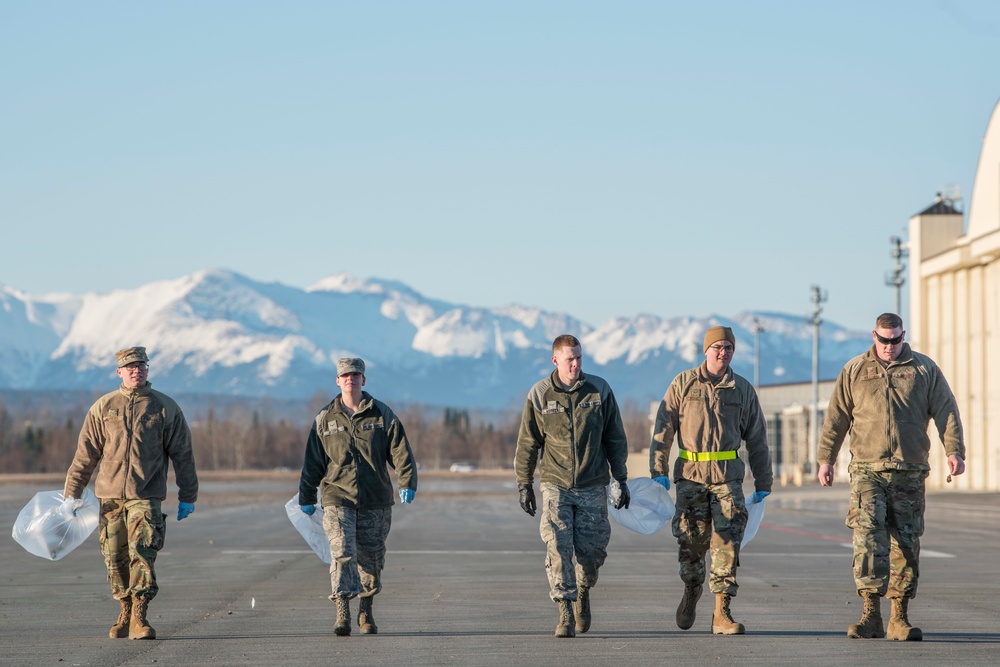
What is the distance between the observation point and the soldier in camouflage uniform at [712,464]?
1117cm

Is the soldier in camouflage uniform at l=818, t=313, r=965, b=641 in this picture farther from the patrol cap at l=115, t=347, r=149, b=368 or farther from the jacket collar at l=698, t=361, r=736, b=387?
the patrol cap at l=115, t=347, r=149, b=368

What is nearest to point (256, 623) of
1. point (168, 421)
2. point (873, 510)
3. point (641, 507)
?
point (168, 421)

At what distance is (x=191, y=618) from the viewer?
12594 millimetres

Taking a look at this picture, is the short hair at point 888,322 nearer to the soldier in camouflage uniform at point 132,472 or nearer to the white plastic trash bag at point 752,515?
the white plastic trash bag at point 752,515

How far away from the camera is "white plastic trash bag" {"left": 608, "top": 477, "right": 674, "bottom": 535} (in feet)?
40.1

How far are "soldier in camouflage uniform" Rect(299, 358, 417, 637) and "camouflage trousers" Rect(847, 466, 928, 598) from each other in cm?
328

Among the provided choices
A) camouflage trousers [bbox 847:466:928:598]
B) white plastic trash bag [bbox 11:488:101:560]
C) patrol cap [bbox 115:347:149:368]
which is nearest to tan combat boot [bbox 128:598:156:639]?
white plastic trash bag [bbox 11:488:101:560]

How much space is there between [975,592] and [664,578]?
3472mm

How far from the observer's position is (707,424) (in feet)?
37.1

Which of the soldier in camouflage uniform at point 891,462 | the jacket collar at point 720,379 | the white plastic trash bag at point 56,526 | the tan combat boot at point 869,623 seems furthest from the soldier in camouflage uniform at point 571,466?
the white plastic trash bag at point 56,526

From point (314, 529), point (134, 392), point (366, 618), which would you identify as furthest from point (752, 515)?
point (134, 392)

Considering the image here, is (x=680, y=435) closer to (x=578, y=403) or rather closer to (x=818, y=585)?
(x=578, y=403)

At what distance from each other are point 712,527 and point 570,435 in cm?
128

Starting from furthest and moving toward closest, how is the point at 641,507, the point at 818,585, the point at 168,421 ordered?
the point at 818,585 < the point at 641,507 < the point at 168,421
